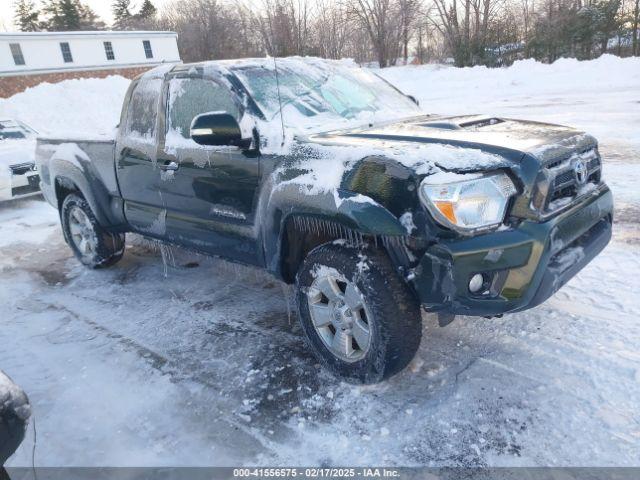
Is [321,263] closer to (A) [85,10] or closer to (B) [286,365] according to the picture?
(B) [286,365]

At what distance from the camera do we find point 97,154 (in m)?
4.66

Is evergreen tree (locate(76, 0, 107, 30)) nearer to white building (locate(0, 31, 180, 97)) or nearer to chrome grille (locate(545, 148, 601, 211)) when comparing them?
white building (locate(0, 31, 180, 97))

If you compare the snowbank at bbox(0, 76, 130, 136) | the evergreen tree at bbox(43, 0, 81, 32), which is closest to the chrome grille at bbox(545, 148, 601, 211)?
the snowbank at bbox(0, 76, 130, 136)

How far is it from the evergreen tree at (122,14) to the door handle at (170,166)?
2660 inches

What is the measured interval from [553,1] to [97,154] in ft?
111

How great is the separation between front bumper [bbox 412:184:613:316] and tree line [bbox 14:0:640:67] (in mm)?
3283

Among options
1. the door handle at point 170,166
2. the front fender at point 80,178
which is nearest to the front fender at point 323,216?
the door handle at point 170,166

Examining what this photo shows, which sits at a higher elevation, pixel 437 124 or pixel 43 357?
pixel 437 124

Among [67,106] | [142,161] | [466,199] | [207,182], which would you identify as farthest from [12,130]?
[67,106]

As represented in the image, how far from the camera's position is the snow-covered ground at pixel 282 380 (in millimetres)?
2410

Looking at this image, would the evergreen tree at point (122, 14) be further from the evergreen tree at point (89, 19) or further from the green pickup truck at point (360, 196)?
the green pickup truck at point (360, 196)

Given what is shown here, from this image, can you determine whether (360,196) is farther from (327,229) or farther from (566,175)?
(566,175)

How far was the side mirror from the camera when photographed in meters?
3.01

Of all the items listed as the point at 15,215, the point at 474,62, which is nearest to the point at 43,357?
the point at 15,215
